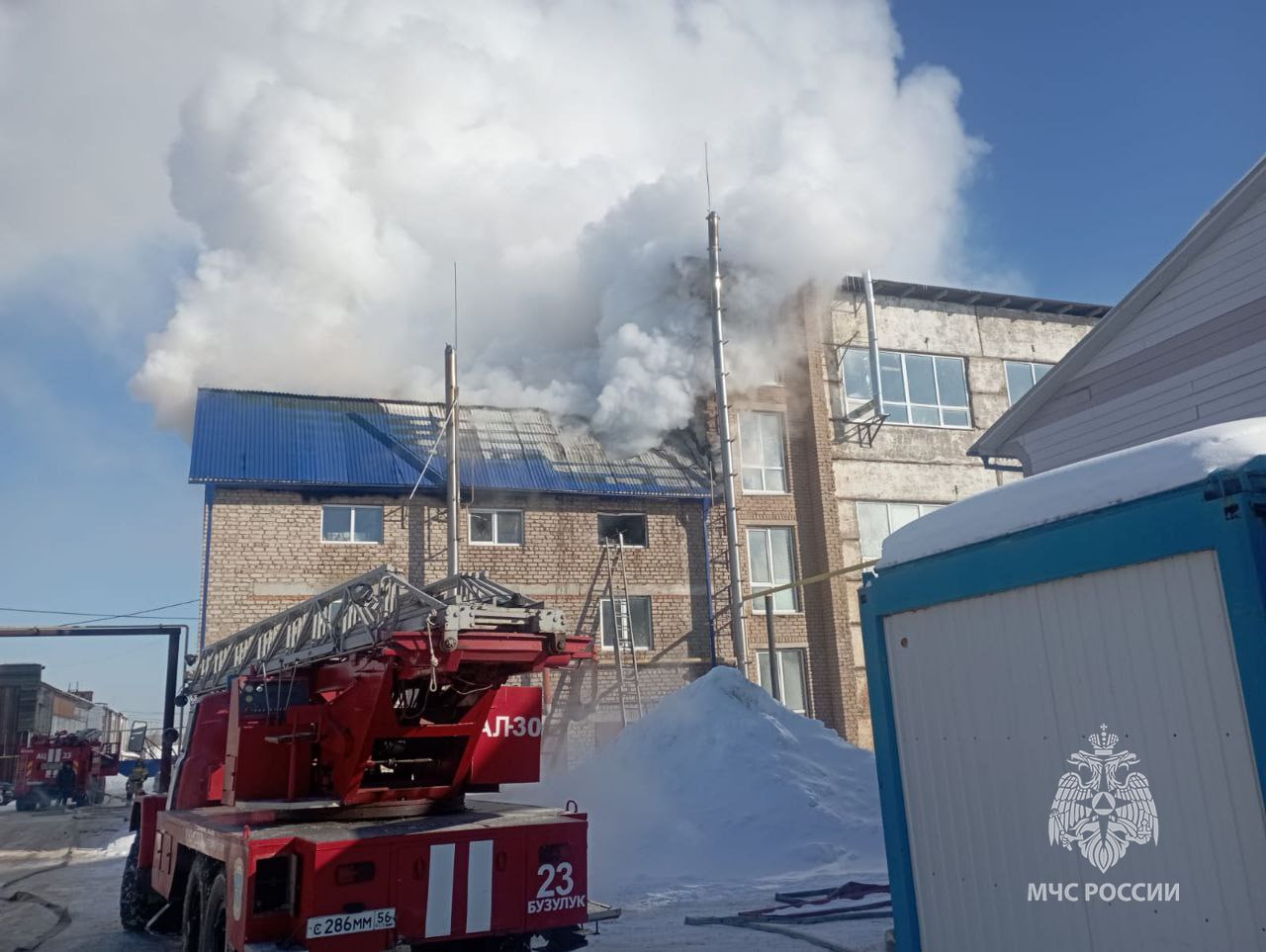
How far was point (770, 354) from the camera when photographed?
2531 cm

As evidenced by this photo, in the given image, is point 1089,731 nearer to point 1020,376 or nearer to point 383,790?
point 383,790

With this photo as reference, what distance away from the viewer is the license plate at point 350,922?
553 centimetres

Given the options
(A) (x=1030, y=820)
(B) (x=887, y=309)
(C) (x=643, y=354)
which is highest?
(B) (x=887, y=309)

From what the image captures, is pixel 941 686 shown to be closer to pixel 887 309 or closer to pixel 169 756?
pixel 169 756

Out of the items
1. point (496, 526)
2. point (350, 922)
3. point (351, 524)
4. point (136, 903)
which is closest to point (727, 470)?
point (496, 526)

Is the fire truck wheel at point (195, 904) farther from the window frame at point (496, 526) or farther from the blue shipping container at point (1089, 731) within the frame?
the window frame at point (496, 526)

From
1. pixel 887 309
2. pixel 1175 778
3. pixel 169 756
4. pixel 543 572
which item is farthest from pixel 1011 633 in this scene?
pixel 887 309

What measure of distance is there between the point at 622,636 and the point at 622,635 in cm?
3

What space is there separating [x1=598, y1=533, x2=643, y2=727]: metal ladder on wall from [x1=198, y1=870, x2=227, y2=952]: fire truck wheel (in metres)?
14.3

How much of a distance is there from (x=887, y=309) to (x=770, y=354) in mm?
3873

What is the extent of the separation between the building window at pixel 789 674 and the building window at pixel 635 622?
9.37 ft

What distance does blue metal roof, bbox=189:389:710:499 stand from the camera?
2014 cm

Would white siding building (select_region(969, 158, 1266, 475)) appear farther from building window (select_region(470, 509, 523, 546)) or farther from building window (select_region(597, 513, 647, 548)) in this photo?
building window (select_region(470, 509, 523, 546))

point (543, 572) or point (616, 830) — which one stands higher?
point (543, 572)
